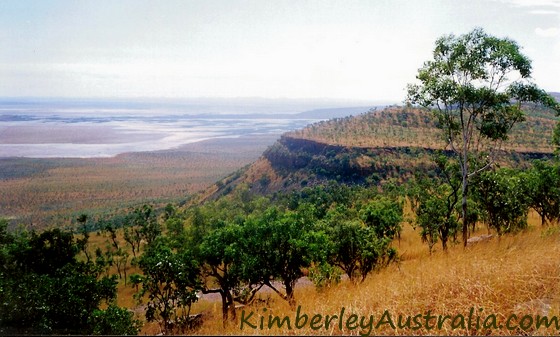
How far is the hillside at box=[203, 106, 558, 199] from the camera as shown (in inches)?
2520

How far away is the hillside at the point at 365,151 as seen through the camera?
210 ft

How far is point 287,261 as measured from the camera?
14234 mm

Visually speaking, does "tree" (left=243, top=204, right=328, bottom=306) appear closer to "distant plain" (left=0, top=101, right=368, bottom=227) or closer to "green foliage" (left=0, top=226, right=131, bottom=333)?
"green foliage" (left=0, top=226, right=131, bottom=333)

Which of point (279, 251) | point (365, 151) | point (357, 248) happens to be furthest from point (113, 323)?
point (365, 151)

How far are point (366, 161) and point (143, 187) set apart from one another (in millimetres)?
65782

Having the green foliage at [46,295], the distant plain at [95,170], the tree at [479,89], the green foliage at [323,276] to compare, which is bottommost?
the distant plain at [95,170]

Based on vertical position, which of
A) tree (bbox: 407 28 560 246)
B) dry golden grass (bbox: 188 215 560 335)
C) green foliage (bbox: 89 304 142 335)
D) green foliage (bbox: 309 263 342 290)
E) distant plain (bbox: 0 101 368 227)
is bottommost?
distant plain (bbox: 0 101 368 227)

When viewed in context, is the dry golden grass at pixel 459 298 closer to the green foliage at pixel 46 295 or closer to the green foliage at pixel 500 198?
the green foliage at pixel 46 295

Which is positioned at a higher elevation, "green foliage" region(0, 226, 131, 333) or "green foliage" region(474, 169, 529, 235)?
"green foliage" region(474, 169, 529, 235)

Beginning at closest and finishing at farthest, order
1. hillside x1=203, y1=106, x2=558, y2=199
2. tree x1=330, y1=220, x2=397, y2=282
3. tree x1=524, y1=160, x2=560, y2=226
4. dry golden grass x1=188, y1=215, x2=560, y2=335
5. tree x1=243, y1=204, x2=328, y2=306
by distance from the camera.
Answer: dry golden grass x1=188, y1=215, x2=560, y2=335 < tree x1=243, y1=204, x2=328, y2=306 < tree x1=330, y1=220, x2=397, y2=282 < tree x1=524, y1=160, x2=560, y2=226 < hillside x1=203, y1=106, x2=558, y2=199

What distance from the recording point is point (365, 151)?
69.1 metres

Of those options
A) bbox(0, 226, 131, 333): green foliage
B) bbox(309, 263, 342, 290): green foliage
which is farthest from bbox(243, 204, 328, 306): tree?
bbox(0, 226, 131, 333): green foliage

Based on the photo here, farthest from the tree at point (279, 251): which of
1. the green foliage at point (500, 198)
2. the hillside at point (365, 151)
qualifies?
the hillside at point (365, 151)

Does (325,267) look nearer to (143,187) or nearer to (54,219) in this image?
(54,219)
